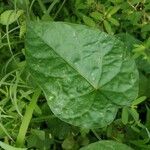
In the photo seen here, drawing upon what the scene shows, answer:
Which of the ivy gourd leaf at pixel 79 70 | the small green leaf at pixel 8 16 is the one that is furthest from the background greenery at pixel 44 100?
the ivy gourd leaf at pixel 79 70

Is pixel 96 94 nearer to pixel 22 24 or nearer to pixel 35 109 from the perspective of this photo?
pixel 35 109

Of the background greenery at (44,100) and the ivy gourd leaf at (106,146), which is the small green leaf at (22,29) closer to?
the background greenery at (44,100)

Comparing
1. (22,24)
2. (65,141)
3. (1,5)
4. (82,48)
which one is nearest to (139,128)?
(65,141)

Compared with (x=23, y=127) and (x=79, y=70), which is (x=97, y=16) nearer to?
(x=79, y=70)

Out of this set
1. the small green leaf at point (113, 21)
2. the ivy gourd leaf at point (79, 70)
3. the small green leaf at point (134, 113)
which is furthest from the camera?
the small green leaf at point (113, 21)

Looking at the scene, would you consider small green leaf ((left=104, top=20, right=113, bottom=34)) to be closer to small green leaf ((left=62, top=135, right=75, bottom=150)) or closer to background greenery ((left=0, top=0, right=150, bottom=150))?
background greenery ((left=0, top=0, right=150, bottom=150))

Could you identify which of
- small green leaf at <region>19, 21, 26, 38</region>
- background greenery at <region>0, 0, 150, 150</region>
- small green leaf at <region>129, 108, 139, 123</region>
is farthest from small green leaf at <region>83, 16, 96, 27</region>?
small green leaf at <region>129, 108, 139, 123</region>

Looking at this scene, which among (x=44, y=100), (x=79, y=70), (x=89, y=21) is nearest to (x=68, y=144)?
(x=44, y=100)
